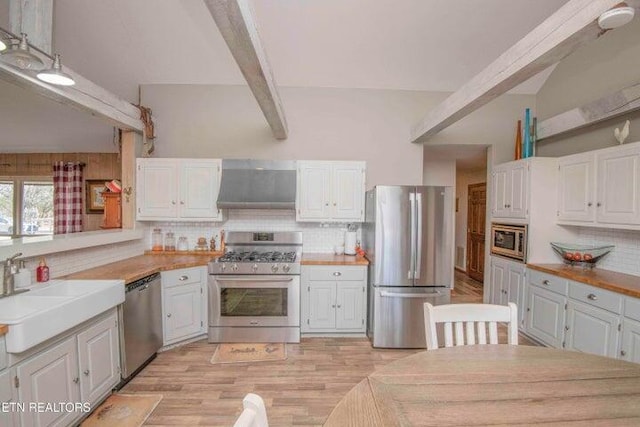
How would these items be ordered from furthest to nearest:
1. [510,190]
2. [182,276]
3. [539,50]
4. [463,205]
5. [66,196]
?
[463,205] < [66,196] < [510,190] < [182,276] < [539,50]

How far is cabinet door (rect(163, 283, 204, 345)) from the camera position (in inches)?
120

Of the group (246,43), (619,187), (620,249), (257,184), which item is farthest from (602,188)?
(257,184)

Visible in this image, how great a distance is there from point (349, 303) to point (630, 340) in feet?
7.66

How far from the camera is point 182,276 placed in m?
3.12

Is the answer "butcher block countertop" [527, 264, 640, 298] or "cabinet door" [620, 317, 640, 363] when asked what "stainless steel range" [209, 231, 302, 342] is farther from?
"cabinet door" [620, 317, 640, 363]

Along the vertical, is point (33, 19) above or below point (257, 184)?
above

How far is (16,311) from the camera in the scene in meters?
1.87

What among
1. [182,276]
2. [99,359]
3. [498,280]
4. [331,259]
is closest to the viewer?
[99,359]

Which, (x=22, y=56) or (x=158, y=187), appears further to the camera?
(x=158, y=187)

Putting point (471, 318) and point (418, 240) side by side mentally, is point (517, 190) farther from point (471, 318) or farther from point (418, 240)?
point (471, 318)

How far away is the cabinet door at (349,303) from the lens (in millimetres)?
3350

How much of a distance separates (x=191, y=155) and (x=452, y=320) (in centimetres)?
365

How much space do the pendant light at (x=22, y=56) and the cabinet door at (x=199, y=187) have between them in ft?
6.01

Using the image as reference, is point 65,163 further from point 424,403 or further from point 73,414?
point 424,403
